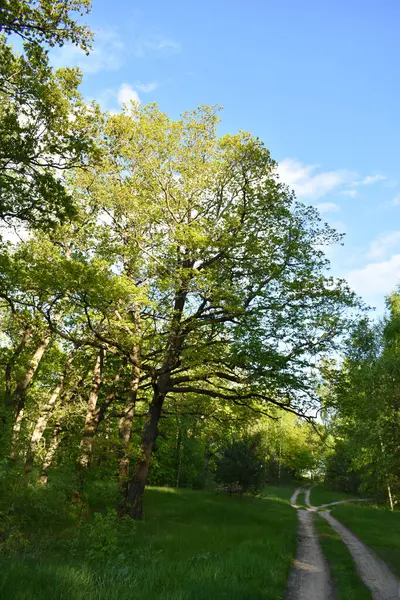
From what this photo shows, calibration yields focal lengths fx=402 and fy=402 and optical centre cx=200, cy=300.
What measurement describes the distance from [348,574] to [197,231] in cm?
1301

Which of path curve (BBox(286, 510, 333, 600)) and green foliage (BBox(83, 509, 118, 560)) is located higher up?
green foliage (BBox(83, 509, 118, 560))

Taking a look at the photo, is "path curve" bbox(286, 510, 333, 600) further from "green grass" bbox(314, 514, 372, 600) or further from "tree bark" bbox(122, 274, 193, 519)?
"tree bark" bbox(122, 274, 193, 519)

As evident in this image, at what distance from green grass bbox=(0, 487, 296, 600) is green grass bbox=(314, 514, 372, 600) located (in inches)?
49.6

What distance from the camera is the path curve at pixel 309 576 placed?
9.12 metres

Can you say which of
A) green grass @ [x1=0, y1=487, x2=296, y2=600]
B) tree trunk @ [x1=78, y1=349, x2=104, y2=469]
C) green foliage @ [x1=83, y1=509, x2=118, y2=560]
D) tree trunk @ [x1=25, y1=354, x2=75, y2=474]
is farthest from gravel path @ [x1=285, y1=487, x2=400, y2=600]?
tree trunk @ [x1=25, y1=354, x2=75, y2=474]

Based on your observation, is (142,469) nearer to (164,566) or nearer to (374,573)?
(164,566)

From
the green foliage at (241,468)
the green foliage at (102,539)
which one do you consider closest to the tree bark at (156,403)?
the green foliage at (102,539)

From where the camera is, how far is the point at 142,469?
17.8 meters

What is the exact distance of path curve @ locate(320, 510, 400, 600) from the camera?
30.7ft

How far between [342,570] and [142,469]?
9.20 metres

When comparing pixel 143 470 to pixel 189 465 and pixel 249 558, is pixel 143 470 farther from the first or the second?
pixel 189 465

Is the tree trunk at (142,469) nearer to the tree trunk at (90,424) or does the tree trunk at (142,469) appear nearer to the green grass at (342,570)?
the tree trunk at (90,424)

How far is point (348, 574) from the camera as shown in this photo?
430 inches

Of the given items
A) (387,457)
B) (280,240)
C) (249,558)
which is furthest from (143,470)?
(387,457)
